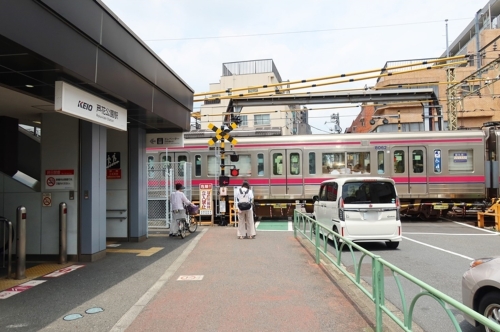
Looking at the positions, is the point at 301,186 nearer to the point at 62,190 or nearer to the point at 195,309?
the point at 62,190

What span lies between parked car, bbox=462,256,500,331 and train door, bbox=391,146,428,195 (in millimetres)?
12435

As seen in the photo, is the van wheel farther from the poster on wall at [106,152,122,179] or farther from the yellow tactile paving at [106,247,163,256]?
the poster on wall at [106,152,122,179]

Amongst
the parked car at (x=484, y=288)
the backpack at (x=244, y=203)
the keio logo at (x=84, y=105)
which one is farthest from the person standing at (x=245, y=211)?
the parked car at (x=484, y=288)

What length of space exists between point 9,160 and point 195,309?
6928 millimetres

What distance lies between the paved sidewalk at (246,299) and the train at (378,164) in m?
7.57

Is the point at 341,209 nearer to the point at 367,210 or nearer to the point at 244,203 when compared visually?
the point at 367,210

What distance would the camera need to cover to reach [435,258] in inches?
364

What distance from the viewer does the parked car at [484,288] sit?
4.01m

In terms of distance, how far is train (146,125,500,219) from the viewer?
16312 mm

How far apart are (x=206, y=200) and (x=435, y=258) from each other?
9068mm

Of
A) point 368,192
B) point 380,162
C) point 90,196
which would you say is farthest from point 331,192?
point 380,162

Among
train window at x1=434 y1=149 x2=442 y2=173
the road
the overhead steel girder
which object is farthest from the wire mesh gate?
train window at x1=434 y1=149 x2=442 y2=173

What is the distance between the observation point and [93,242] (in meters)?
8.63

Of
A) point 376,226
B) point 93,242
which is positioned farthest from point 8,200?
point 376,226
